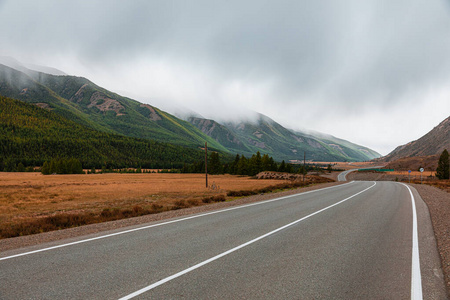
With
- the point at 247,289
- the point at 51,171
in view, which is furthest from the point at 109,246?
the point at 51,171

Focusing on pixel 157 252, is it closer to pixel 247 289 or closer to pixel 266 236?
pixel 247 289

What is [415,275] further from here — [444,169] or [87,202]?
[444,169]

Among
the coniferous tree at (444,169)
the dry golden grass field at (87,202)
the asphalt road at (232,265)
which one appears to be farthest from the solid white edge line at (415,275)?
the coniferous tree at (444,169)

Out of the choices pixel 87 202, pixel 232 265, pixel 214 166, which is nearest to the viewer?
pixel 232 265

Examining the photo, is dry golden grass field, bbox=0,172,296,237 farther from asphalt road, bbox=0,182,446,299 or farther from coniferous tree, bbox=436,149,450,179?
coniferous tree, bbox=436,149,450,179

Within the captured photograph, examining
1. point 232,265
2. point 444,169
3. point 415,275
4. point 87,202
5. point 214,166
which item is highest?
point 214,166

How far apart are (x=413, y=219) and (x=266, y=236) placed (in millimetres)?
8619

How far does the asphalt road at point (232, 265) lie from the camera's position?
4652 mm

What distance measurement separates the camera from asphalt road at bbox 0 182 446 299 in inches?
183

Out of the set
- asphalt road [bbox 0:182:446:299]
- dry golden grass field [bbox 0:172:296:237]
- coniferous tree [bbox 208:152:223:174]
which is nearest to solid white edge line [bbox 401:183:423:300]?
asphalt road [bbox 0:182:446:299]

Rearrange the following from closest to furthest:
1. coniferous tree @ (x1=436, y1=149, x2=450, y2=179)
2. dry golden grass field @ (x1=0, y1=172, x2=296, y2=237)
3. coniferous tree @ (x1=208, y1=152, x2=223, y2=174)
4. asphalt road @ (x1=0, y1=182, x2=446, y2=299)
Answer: asphalt road @ (x1=0, y1=182, x2=446, y2=299) < dry golden grass field @ (x1=0, y1=172, x2=296, y2=237) < coniferous tree @ (x1=436, y1=149, x2=450, y2=179) < coniferous tree @ (x1=208, y1=152, x2=223, y2=174)

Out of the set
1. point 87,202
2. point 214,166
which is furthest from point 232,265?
point 214,166

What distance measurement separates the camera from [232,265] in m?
5.85

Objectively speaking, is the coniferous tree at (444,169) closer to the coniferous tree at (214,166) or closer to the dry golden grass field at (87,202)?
the dry golden grass field at (87,202)
